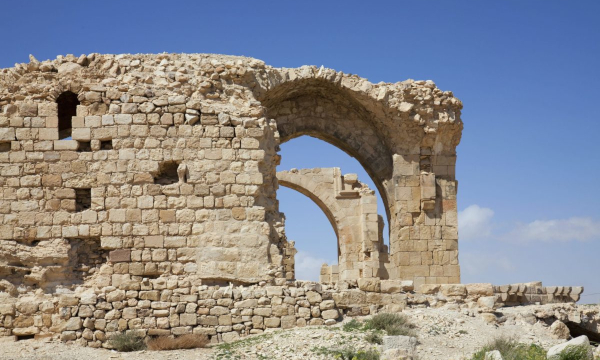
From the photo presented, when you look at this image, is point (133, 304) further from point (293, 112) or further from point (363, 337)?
point (293, 112)

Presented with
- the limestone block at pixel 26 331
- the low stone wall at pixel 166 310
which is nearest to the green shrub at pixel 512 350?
the low stone wall at pixel 166 310

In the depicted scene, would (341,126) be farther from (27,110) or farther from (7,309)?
(7,309)

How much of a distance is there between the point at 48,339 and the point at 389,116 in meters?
7.52

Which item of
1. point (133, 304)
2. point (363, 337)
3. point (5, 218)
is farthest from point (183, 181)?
point (363, 337)

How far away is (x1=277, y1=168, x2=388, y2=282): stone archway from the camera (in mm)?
18469

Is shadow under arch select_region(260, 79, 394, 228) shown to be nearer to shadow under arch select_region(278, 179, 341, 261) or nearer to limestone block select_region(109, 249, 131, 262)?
shadow under arch select_region(278, 179, 341, 261)

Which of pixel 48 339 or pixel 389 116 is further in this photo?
pixel 389 116

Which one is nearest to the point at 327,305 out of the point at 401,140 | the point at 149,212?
the point at 149,212

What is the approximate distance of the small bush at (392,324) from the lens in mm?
10539

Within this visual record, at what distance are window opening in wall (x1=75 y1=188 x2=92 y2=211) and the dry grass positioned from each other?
2316 millimetres

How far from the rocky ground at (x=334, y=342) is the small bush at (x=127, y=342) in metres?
0.13

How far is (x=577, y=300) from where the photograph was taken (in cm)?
1441

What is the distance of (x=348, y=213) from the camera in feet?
63.3

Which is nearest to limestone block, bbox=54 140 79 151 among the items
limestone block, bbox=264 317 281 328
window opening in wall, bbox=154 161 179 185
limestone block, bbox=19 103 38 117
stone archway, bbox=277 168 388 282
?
limestone block, bbox=19 103 38 117
